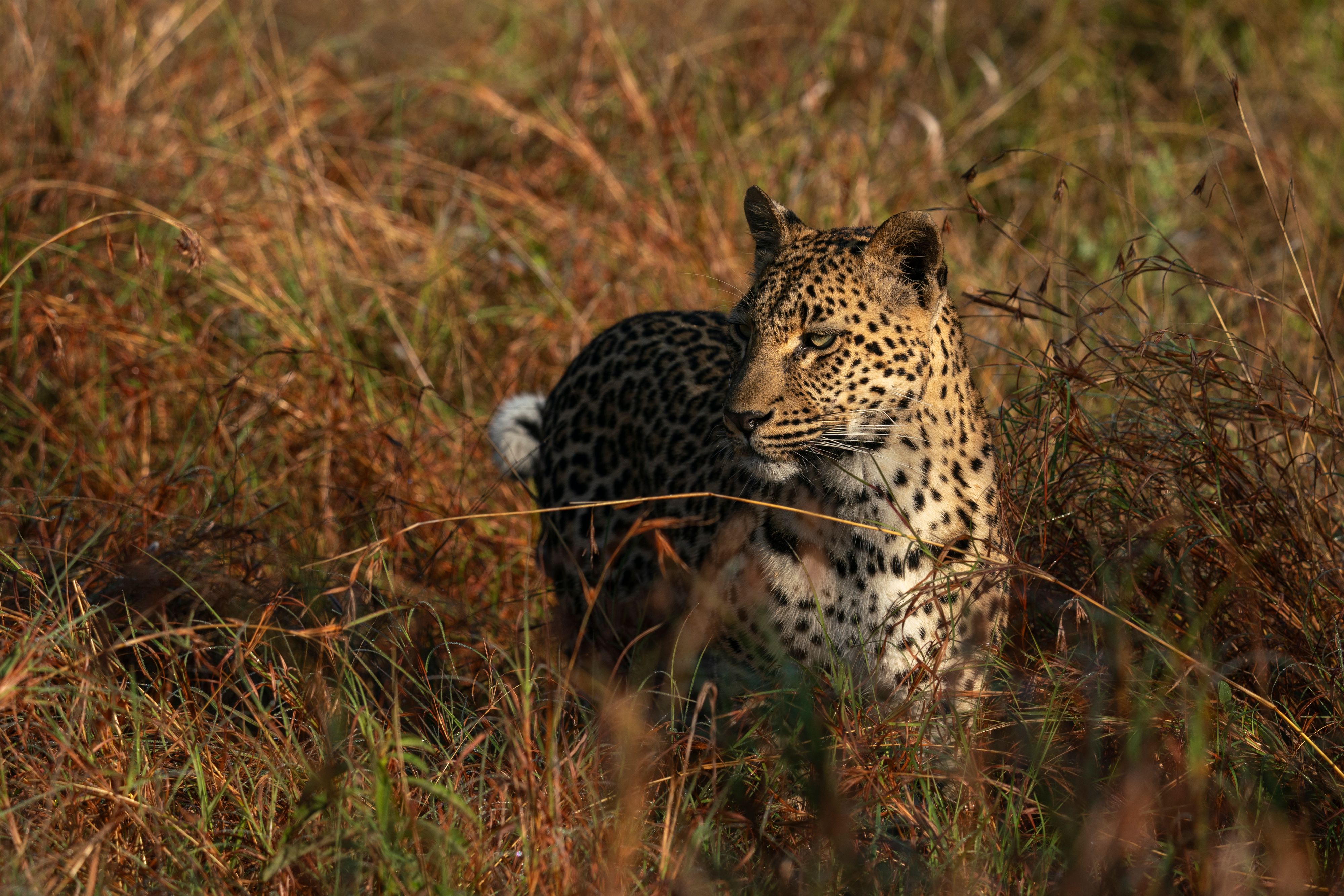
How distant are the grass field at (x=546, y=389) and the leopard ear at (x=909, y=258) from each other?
20cm

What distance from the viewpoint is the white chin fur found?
145 inches

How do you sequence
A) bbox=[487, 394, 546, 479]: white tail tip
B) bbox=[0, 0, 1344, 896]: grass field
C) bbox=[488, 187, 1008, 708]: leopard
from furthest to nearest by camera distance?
bbox=[487, 394, 546, 479]: white tail tip, bbox=[488, 187, 1008, 708]: leopard, bbox=[0, 0, 1344, 896]: grass field

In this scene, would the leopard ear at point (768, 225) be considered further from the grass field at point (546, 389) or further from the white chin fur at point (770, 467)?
the white chin fur at point (770, 467)

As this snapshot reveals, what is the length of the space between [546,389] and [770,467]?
2553mm

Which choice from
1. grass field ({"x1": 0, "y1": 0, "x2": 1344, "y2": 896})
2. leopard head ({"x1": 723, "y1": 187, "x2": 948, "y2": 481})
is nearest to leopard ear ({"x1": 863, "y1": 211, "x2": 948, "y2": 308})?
leopard head ({"x1": 723, "y1": 187, "x2": 948, "y2": 481})

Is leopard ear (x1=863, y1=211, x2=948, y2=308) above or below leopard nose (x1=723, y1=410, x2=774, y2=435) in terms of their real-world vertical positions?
above

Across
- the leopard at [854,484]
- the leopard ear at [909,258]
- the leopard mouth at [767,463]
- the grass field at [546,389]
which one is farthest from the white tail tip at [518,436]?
the leopard ear at [909,258]

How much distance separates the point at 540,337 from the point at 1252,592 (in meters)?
3.41

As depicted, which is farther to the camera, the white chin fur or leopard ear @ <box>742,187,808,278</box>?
leopard ear @ <box>742,187,808,278</box>

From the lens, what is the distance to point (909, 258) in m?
3.72

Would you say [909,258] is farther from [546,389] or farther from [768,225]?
[546,389]

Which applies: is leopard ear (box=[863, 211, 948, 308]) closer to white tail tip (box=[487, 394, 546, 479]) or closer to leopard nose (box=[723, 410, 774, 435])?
leopard nose (box=[723, 410, 774, 435])

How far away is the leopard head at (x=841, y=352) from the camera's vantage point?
365cm

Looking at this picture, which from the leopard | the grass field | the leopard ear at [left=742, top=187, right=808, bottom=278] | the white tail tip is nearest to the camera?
the grass field
